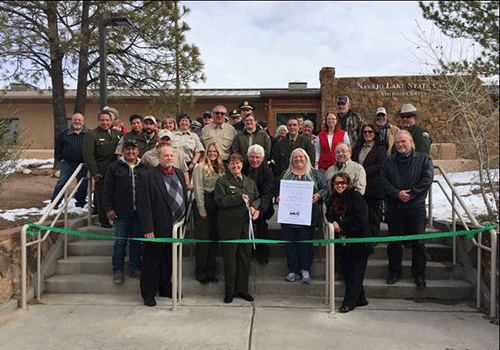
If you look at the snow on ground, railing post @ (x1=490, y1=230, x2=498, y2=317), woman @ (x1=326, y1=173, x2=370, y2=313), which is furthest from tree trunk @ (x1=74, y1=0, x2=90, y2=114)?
railing post @ (x1=490, y1=230, x2=498, y2=317)

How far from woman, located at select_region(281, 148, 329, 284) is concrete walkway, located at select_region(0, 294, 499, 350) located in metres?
0.37

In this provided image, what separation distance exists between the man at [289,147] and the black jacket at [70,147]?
121 inches

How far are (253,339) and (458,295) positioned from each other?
2.68 meters

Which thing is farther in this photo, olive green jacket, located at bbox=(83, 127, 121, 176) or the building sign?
the building sign

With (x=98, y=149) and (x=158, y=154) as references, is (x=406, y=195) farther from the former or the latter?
(x=98, y=149)

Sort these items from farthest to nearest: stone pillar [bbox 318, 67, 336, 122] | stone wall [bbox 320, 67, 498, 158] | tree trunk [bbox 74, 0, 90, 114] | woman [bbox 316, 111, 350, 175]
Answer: stone pillar [bbox 318, 67, 336, 122]
stone wall [bbox 320, 67, 498, 158]
tree trunk [bbox 74, 0, 90, 114]
woman [bbox 316, 111, 350, 175]

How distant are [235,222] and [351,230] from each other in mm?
1311

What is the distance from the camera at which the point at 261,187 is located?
18.1 feet

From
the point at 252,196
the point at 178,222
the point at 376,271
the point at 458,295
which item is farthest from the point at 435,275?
the point at 178,222

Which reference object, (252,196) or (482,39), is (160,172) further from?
(482,39)

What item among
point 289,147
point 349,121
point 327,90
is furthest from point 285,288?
point 327,90

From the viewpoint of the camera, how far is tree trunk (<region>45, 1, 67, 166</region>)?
1038 centimetres

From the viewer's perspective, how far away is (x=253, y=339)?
160 inches

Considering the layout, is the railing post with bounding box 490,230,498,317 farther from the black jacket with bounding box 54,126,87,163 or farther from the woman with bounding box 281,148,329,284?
the black jacket with bounding box 54,126,87,163
